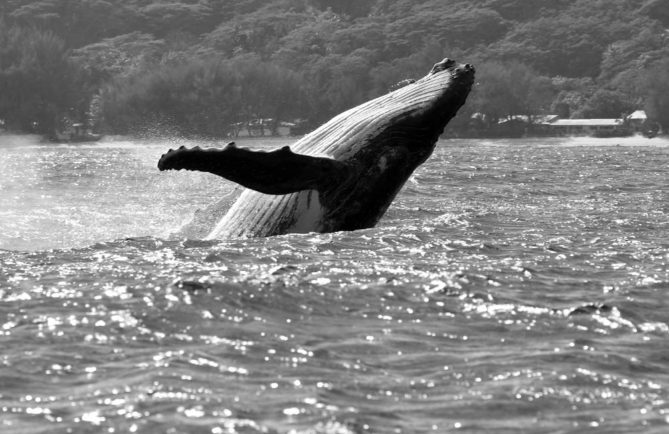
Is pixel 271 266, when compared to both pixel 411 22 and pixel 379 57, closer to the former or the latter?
pixel 379 57

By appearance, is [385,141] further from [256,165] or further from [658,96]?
[658,96]

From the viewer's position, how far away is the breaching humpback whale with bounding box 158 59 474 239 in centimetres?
1177

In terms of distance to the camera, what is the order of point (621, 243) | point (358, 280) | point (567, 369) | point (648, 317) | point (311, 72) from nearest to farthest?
point (567, 369) → point (648, 317) → point (358, 280) → point (621, 243) → point (311, 72)

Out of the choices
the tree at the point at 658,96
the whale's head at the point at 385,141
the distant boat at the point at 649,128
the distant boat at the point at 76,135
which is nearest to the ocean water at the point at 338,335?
the whale's head at the point at 385,141

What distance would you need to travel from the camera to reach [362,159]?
11836 millimetres

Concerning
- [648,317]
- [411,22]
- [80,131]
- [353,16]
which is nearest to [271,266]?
[648,317]

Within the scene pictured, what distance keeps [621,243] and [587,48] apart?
5181 inches

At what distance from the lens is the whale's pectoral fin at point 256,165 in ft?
34.9

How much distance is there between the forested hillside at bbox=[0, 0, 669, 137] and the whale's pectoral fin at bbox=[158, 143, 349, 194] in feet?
335

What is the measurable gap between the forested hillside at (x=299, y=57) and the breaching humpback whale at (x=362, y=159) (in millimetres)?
100844

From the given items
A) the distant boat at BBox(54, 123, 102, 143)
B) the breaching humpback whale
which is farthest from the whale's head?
the distant boat at BBox(54, 123, 102, 143)

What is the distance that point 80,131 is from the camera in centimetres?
12312

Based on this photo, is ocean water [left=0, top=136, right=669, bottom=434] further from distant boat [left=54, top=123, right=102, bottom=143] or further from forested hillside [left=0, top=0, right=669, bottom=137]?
distant boat [left=54, top=123, right=102, bottom=143]

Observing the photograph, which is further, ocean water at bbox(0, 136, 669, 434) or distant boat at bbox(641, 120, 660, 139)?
distant boat at bbox(641, 120, 660, 139)
